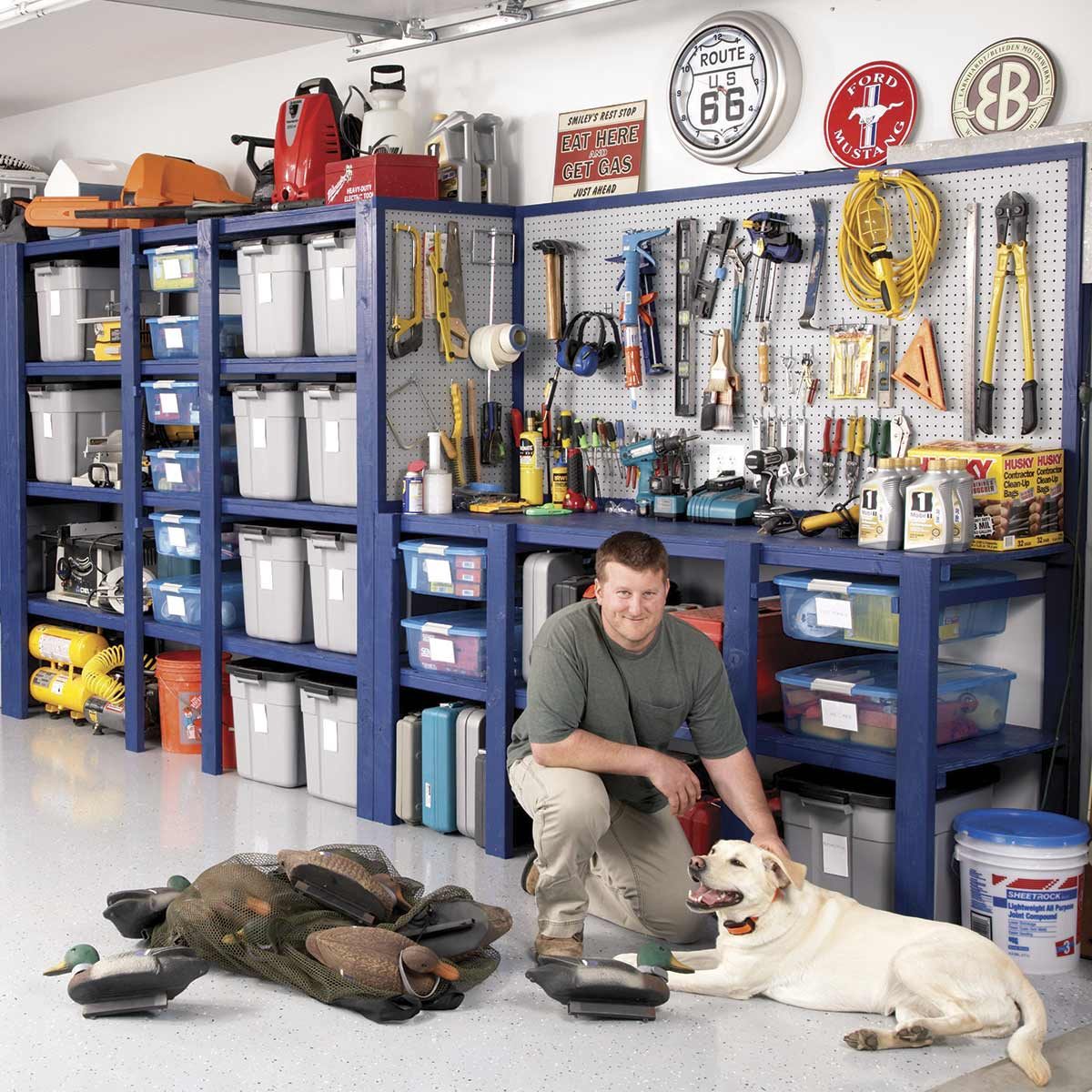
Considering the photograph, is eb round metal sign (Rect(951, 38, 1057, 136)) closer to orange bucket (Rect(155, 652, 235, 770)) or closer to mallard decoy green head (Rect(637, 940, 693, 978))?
mallard decoy green head (Rect(637, 940, 693, 978))

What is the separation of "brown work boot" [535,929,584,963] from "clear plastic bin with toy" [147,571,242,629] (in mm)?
2423

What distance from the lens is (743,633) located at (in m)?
4.25

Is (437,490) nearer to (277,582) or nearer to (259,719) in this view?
(277,582)

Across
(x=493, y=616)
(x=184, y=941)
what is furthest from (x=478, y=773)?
(x=184, y=941)

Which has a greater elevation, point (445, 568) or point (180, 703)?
point (445, 568)

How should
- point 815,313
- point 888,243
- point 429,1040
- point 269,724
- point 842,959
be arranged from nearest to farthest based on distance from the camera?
point 429,1040 → point 842,959 → point 888,243 → point 815,313 → point 269,724

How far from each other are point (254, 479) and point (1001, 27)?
118 inches

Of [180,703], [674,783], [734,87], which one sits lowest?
[180,703]

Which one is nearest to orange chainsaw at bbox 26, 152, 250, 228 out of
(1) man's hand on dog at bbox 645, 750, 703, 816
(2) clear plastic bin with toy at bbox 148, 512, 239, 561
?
(2) clear plastic bin with toy at bbox 148, 512, 239, 561

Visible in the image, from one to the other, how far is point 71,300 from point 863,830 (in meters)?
4.20

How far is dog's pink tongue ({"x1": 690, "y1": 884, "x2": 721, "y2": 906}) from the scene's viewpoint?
361 centimetres

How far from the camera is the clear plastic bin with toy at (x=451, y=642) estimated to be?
495cm

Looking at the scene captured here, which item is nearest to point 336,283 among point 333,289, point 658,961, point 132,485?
point 333,289

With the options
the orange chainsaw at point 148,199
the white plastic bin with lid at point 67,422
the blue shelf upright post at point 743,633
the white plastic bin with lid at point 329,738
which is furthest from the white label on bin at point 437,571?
the white plastic bin with lid at point 67,422
